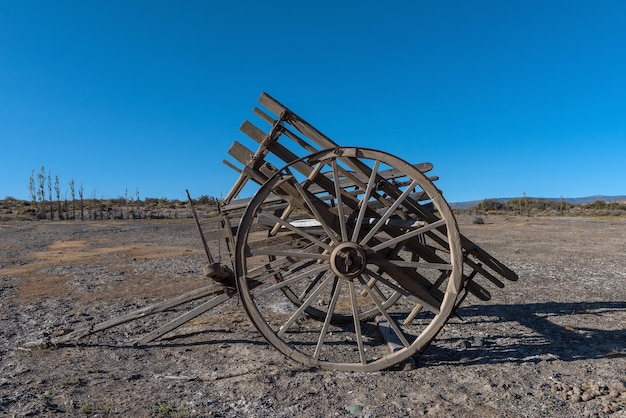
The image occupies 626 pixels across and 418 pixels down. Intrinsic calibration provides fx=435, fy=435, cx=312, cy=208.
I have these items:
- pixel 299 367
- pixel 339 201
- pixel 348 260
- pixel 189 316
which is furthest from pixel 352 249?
pixel 189 316

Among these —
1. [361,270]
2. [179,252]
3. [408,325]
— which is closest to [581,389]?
[361,270]

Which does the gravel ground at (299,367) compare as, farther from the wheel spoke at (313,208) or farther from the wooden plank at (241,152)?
the wooden plank at (241,152)

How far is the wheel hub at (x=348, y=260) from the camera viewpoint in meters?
4.70

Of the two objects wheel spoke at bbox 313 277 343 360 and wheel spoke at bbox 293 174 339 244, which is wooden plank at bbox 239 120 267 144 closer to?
wheel spoke at bbox 293 174 339 244

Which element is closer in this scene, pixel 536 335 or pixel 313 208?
pixel 313 208

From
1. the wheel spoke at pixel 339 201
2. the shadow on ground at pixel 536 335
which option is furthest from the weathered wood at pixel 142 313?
the shadow on ground at pixel 536 335

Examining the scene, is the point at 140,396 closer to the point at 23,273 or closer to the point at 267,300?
the point at 267,300

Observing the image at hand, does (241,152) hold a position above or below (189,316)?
above

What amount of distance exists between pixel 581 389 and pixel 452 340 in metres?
1.89

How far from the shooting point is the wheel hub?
4695mm

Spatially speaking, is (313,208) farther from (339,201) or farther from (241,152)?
(241,152)

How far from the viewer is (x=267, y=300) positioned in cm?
865

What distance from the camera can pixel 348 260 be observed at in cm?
469

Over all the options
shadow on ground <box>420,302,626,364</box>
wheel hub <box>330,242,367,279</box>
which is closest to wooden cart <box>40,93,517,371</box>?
wheel hub <box>330,242,367,279</box>
